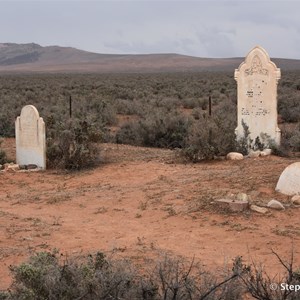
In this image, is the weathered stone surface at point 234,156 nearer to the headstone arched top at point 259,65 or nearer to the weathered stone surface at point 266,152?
the weathered stone surface at point 266,152

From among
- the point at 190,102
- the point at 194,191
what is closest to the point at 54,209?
the point at 194,191

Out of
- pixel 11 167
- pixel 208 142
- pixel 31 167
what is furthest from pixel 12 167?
pixel 208 142

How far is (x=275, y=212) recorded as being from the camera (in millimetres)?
7777

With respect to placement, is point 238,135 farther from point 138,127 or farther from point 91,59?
point 91,59

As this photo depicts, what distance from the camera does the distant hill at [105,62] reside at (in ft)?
405

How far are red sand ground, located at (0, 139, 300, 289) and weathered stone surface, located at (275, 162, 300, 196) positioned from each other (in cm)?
14

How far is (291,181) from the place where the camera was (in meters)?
8.50

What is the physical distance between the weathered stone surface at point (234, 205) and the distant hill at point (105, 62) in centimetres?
9865

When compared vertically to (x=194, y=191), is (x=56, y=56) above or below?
above

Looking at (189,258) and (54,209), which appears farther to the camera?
(54,209)

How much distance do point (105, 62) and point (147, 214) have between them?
138043 millimetres

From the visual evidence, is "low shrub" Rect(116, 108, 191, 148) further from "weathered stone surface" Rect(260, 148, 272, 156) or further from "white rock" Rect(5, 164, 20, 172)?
"white rock" Rect(5, 164, 20, 172)

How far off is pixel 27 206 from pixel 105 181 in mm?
2156

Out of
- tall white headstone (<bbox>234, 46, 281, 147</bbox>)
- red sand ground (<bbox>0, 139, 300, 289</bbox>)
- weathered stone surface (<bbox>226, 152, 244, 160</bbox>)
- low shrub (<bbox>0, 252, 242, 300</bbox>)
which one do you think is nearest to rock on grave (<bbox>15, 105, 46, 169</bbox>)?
red sand ground (<bbox>0, 139, 300, 289</bbox>)
